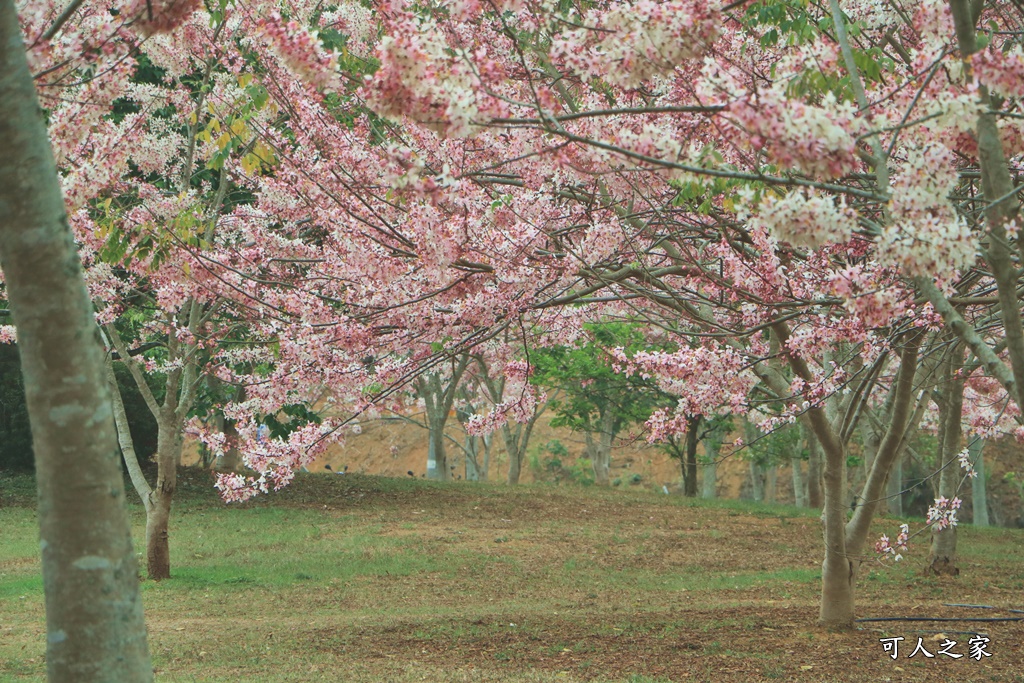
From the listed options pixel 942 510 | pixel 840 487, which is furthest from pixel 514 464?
pixel 840 487

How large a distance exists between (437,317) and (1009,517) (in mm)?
30165

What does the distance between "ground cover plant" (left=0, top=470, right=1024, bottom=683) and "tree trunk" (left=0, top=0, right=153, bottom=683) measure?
3972 mm

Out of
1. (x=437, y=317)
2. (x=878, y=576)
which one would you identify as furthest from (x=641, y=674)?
(x=878, y=576)

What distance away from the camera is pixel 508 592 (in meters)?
11.5

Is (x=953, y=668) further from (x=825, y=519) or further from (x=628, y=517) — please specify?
(x=628, y=517)

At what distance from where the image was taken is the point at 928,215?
119 inches

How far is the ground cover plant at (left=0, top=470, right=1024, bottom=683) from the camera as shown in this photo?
6766 millimetres

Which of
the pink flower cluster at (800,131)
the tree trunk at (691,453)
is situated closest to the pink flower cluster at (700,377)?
the pink flower cluster at (800,131)

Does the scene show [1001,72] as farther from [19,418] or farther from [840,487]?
[19,418]

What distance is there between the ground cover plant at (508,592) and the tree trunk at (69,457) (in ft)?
13.0

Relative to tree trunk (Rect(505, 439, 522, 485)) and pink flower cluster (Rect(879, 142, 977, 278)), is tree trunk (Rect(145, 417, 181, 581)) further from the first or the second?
tree trunk (Rect(505, 439, 522, 485))

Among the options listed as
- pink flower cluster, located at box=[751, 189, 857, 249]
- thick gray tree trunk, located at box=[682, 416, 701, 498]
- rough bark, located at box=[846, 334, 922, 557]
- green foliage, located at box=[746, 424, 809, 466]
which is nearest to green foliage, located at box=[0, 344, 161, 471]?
thick gray tree trunk, located at box=[682, 416, 701, 498]

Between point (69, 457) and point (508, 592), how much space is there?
367 inches

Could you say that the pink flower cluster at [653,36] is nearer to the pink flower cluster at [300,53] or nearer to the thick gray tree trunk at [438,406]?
the pink flower cluster at [300,53]
